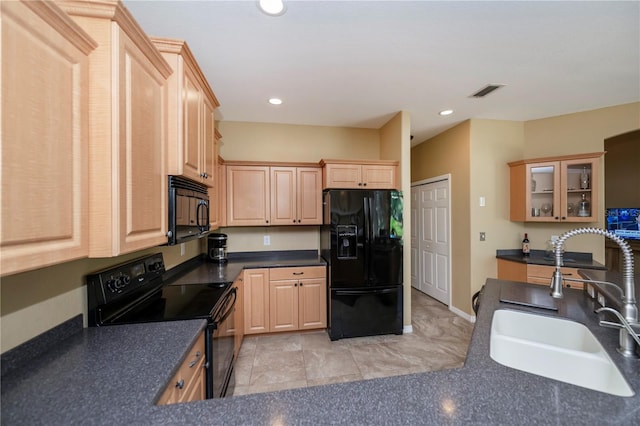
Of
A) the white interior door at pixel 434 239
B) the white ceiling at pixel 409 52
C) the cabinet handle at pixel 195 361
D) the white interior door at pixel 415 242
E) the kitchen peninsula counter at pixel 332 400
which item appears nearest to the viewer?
the kitchen peninsula counter at pixel 332 400

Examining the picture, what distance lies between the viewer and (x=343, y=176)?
9.78ft

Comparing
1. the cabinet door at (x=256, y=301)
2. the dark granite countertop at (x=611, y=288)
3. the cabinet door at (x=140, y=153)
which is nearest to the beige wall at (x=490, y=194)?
the dark granite countertop at (x=611, y=288)

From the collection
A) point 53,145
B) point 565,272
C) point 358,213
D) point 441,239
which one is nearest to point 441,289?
point 441,239

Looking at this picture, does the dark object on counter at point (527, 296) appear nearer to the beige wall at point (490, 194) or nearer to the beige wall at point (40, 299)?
the beige wall at point (490, 194)

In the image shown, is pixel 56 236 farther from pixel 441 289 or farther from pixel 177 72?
pixel 441 289

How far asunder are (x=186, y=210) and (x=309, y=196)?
178 cm

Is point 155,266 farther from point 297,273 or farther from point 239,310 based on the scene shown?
point 297,273

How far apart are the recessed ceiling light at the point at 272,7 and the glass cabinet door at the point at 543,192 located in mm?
3320

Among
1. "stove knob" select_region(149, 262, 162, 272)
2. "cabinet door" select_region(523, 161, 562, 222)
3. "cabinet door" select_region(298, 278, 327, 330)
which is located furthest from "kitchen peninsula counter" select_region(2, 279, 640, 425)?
"cabinet door" select_region(523, 161, 562, 222)

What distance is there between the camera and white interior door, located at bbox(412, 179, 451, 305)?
147 inches

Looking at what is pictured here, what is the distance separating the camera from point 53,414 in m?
0.70

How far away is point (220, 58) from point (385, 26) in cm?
128

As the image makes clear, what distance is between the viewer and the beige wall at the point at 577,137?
2.83 meters

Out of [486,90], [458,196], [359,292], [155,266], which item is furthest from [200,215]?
[458,196]
